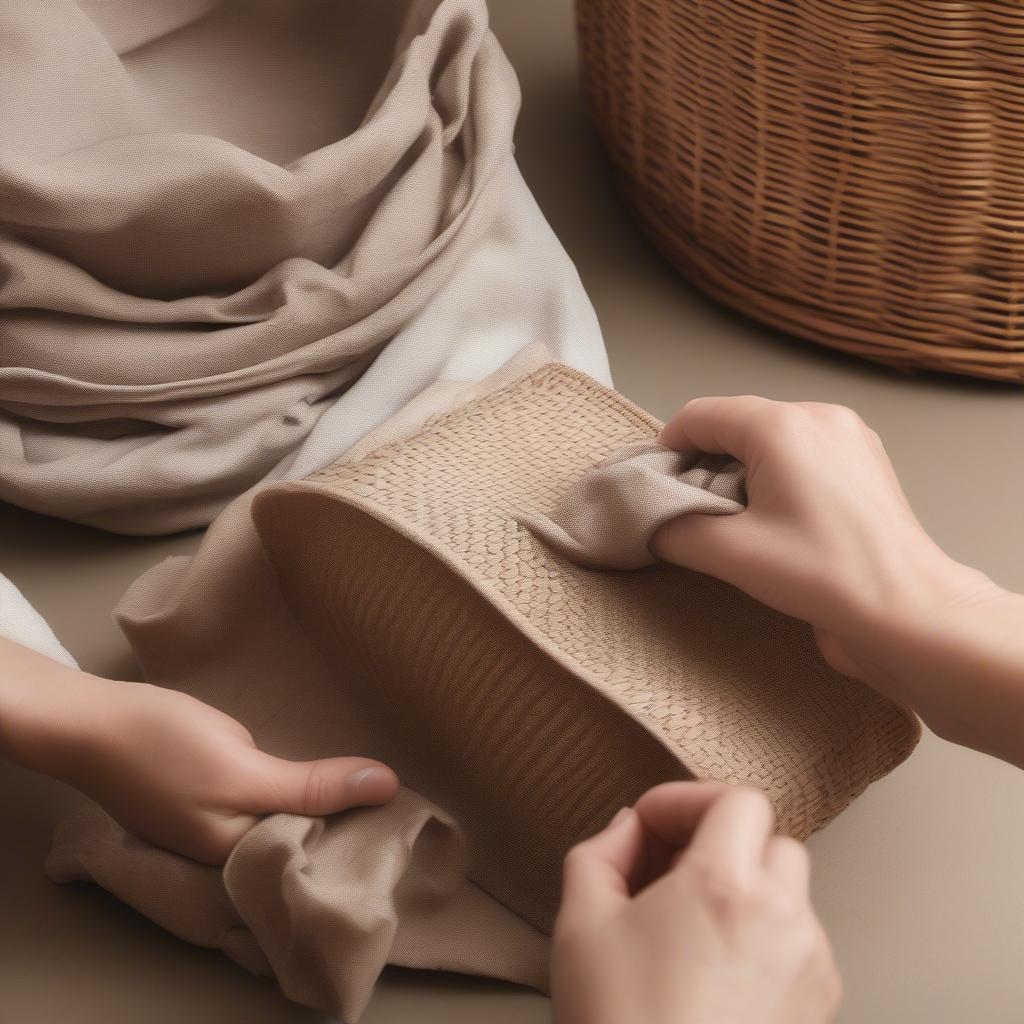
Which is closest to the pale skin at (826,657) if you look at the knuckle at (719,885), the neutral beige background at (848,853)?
the knuckle at (719,885)

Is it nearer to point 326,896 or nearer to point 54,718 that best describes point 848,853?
point 326,896

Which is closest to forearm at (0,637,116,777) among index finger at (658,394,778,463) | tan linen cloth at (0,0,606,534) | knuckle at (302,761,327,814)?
knuckle at (302,761,327,814)

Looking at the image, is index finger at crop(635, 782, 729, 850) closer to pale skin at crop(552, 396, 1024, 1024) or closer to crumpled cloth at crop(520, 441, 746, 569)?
pale skin at crop(552, 396, 1024, 1024)

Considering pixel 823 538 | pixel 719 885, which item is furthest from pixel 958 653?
pixel 719 885

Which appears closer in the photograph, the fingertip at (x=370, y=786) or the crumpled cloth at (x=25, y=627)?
the fingertip at (x=370, y=786)

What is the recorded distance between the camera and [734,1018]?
1.47 feet

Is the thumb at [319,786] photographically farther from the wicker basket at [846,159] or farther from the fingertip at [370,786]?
the wicker basket at [846,159]

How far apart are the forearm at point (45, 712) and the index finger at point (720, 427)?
0.33 m

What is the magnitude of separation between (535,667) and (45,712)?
251mm

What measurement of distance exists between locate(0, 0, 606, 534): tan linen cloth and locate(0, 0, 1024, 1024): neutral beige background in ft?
0.22

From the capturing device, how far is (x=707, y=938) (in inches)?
18.2

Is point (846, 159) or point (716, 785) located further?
point (846, 159)

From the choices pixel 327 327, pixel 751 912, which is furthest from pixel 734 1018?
pixel 327 327

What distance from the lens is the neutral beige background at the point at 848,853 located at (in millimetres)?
675
